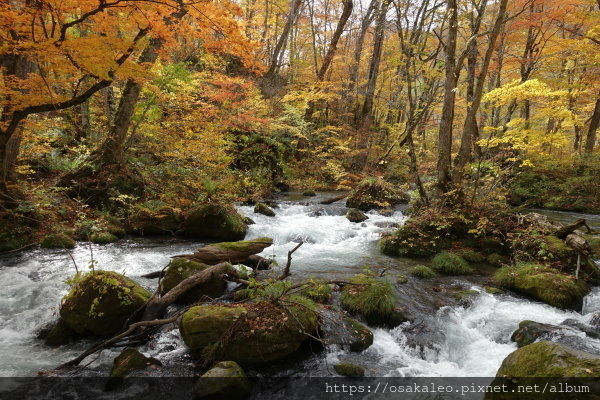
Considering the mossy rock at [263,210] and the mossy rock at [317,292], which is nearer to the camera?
the mossy rock at [317,292]

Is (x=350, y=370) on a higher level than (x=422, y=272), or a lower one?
lower

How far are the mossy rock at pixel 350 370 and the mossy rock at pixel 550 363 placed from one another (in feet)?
5.45

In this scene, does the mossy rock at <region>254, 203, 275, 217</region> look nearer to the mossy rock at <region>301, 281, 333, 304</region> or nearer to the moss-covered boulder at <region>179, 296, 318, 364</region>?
the mossy rock at <region>301, 281, 333, 304</region>

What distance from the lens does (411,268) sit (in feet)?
27.6

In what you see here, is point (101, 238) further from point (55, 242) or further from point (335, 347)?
point (335, 347)

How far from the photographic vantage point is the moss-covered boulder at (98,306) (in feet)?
16.6

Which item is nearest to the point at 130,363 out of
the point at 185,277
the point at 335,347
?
the point at 185,277

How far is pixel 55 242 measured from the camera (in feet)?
27.7

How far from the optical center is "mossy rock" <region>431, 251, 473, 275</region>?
26.7 ft

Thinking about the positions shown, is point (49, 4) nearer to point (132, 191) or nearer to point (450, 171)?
point (132, 191)

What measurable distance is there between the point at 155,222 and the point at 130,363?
6349 millimetres

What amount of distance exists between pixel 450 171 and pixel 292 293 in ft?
22.5

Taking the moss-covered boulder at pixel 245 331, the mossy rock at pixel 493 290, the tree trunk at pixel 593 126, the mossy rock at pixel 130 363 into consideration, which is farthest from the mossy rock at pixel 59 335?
the tree trunk at pixel 593 126

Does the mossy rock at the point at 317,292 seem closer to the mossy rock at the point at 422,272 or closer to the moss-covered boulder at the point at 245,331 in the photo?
the moss-covered boulder at the point at 245,331
